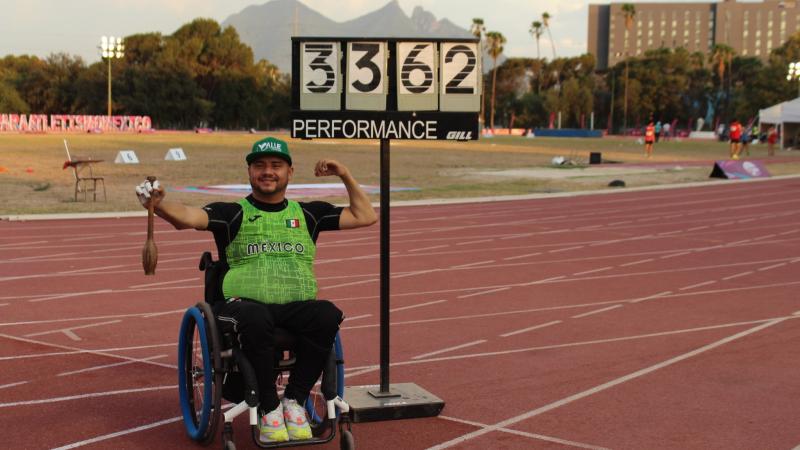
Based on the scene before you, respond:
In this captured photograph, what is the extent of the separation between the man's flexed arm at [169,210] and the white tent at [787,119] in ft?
190

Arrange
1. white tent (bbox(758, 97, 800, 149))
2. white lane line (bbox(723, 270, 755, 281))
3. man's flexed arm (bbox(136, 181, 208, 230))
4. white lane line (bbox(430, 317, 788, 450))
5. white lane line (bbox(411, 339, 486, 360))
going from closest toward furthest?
man's flexed arm (bbox(136, 181, 208, 230)) → white lane line (bbox(430, 317, 788, 450)) → white lane line (bbox(411, 339, 486, 360)) → white lane line (bbox(723, 270, 755, 281)) → white tent (bbox(758, 97, 800, 149))

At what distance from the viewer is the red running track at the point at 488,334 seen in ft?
18.3

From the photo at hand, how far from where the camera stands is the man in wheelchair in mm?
4672

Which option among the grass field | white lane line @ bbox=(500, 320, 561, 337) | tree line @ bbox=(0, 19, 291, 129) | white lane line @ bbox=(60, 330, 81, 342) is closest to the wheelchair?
white lane line @ bbox=(60, 330, 81, 342)

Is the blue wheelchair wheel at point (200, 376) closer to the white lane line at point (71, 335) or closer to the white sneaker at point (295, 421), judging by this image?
the white sneaker at point (295, 421)

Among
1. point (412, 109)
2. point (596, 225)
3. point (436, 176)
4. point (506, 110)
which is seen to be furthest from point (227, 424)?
point (506, 110)

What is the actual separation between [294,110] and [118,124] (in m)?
89.7

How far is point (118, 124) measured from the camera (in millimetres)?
91375

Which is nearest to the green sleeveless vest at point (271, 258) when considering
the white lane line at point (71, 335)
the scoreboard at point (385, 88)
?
the scoreboard at point (385, 88)

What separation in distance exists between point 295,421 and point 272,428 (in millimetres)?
118

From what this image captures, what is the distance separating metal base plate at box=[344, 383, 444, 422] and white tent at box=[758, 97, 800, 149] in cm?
5678

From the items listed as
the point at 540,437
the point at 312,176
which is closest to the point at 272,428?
the point at 540,437

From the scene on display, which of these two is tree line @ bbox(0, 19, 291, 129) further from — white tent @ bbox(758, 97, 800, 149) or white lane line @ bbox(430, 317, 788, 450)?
white lane line @ bbox(430, 317, 788, 450)

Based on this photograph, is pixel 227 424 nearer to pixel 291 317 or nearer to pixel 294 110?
pixel 291 317
